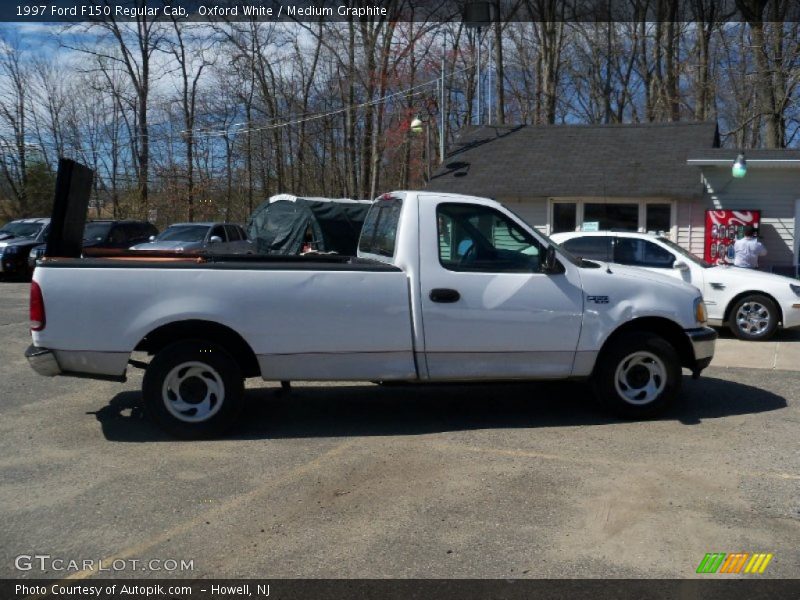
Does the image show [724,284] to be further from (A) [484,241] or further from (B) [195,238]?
(B) [195,238]

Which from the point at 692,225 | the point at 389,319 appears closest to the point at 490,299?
the point at 389,319

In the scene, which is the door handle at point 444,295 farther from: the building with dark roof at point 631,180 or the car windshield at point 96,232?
the car windshield at point 96,232

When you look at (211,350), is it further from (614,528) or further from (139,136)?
(139,136)

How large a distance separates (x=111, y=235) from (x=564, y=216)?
38.2 ft

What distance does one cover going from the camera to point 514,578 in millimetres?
4039

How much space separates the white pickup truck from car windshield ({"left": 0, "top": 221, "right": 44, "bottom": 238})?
18.5 meters

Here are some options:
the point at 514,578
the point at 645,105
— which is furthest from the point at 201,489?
the point at 645,105

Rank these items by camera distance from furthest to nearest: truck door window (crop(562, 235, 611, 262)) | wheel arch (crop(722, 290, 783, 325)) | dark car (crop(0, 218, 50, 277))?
1. dark car (crop(0, 218, 50, 277))
2. truck door window (crop(562, 235, 611, 262))
3. wheel arch (crop(722, 290, 783, 325))

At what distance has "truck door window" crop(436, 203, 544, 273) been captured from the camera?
6605mm

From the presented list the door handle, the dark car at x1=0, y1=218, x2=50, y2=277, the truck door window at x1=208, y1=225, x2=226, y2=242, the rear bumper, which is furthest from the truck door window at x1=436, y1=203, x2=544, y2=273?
the dark car at x1=0, y1=218, x2=50, y2=277

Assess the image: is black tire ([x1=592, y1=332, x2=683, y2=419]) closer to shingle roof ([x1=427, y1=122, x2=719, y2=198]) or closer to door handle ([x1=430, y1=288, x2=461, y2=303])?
door handle ([x1=430, y1=288, x2=461, y2=303])

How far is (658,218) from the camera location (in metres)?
17.5

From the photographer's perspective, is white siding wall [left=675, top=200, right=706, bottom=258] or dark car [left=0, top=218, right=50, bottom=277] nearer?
white siding wall [left=675, top=200, right=706, bottom=258]

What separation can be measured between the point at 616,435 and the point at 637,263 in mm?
5997
